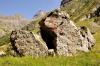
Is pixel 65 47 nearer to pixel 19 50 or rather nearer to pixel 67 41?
pixel 67 41

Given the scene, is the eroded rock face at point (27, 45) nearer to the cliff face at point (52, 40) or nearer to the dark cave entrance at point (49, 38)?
the cliff face at point (52, 40)

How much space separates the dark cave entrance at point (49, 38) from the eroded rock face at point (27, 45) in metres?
2.80

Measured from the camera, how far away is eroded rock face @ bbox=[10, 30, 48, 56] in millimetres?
44219

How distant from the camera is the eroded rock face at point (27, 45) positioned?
4422cm

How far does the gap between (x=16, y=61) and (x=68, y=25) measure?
101 ft

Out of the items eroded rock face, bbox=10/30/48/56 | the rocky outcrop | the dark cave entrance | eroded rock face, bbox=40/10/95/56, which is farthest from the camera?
the dark cave entrance

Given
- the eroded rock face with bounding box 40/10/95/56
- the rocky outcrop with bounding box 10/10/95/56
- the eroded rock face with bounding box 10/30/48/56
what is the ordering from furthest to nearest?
the eroded rock face with bounding box 40/10/95/56 → the rocky outcrop with bounding box 10/10/95/56 → the eroded rock face with bounding box 10/30/48/56

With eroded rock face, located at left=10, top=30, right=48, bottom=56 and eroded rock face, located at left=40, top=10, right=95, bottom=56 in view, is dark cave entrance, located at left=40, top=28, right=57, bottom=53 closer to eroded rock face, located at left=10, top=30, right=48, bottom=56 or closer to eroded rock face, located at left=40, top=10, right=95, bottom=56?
eroded rock face, located at left=40, top=10, right=95, bottom=56

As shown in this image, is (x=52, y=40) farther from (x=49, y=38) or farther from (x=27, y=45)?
(x=27, y=45)

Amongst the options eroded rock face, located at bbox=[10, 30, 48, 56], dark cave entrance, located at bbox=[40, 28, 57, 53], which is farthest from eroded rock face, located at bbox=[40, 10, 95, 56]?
eroded rock face, located at bbox=[10, 30, 48, 56]

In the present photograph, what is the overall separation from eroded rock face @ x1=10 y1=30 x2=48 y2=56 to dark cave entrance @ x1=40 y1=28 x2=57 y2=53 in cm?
280

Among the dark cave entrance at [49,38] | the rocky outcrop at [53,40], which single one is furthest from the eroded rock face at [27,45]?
the dark cave entrance at [49,38]

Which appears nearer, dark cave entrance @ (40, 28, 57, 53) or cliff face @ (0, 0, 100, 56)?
cliff face @ (0, 0, 100, 56)

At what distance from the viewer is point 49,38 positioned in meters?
52.1
